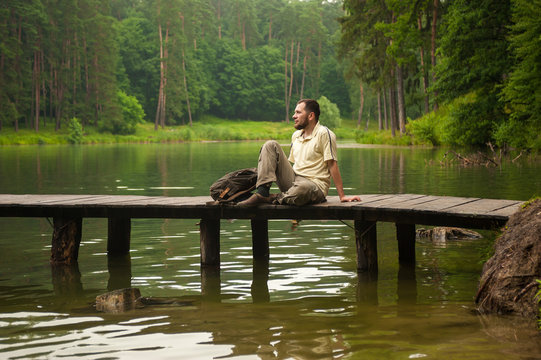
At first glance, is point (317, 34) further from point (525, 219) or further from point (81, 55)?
point (525, 219)

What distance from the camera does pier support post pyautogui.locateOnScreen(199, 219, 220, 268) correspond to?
30.9 feet

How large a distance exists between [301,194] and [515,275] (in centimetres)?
301

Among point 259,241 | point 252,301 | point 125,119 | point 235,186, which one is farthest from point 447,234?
point 125,119

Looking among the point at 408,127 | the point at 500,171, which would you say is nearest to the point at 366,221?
the point at 500,171

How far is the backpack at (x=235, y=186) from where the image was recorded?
870cm

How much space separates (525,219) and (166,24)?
88.0 meters

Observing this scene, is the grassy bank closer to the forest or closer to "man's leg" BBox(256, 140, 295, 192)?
the forest

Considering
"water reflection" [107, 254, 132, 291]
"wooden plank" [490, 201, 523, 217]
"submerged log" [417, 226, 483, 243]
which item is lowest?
"water reflection" [107, 254, 132, 291]

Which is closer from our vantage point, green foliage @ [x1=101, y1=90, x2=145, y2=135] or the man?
the man

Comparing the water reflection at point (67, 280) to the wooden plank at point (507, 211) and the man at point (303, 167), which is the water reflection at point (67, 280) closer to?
the man at point (303, 167)

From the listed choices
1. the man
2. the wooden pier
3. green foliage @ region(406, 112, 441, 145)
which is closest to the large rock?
the wooden pier

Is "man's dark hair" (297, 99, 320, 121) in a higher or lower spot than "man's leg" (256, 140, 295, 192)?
higher

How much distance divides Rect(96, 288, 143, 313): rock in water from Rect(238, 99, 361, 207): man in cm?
209

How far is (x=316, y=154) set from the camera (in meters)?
8.77
